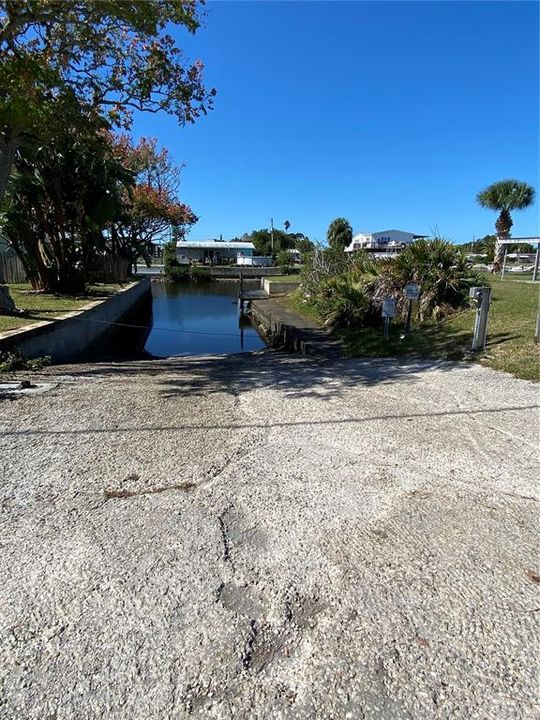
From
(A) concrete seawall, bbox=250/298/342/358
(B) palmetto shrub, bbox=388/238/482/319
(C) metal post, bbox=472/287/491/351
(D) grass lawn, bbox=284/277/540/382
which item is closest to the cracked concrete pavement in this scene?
(D) grass lawn, bbox=284/277/540/382

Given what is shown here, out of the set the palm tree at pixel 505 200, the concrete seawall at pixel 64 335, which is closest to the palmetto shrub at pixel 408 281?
the concrete seawall at pixel 64 335

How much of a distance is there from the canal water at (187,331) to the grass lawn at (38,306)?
63.9 inches

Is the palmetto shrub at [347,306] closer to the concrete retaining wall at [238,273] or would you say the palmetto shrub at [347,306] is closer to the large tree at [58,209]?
the large tree at [58,209]

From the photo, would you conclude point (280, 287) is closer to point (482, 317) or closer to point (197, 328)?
point (197, 328)

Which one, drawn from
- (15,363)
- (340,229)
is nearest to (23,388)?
(15,363)

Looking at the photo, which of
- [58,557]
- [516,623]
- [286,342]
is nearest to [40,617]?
[58,557]

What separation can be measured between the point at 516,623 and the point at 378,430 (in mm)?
2129

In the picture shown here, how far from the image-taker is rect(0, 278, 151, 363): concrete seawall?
6590mm

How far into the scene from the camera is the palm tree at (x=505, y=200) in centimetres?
2833

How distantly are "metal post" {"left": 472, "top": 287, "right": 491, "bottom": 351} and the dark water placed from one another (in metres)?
7.72

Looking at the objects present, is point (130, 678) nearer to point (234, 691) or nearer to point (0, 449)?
point (234, 691)

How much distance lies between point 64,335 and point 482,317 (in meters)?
7.83

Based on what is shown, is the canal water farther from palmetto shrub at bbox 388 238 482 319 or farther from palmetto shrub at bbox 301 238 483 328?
palmetto shrub at bbox 388 238 482 319

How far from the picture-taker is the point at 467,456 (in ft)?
10.7
